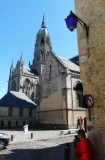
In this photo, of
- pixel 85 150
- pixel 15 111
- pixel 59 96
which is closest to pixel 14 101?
pixel 15 111

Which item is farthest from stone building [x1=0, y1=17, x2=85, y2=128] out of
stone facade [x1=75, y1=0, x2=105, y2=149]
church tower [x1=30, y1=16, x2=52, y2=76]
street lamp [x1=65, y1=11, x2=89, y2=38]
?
church tower [x1=30, y1=16, x2=52, y2=76]

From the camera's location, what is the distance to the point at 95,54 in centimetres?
877

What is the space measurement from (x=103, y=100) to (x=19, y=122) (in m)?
31.1

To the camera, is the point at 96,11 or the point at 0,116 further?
the point at 0,116

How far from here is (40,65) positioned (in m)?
70.2

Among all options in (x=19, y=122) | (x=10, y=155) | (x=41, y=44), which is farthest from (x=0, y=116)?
(x=41, y=44)

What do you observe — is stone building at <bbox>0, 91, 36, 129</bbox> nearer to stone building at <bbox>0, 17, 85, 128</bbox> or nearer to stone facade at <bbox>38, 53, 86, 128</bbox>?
stone building at <bbox>0, 17, 85, 128</bbox>

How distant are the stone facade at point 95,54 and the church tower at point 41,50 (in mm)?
60379

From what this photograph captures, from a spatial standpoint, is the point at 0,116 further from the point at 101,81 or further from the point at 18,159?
the point at 101,81

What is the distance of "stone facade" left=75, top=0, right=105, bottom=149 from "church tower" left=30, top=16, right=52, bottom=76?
60379mm

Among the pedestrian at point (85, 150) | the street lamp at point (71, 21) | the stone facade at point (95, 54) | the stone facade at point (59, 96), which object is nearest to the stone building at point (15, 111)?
the stone facade at point (59, 96)

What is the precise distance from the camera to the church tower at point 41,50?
7094 centimetres

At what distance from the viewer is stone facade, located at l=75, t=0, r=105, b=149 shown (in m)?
8.25

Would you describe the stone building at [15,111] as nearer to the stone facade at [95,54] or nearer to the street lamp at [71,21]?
the stone facade at [95,54]
